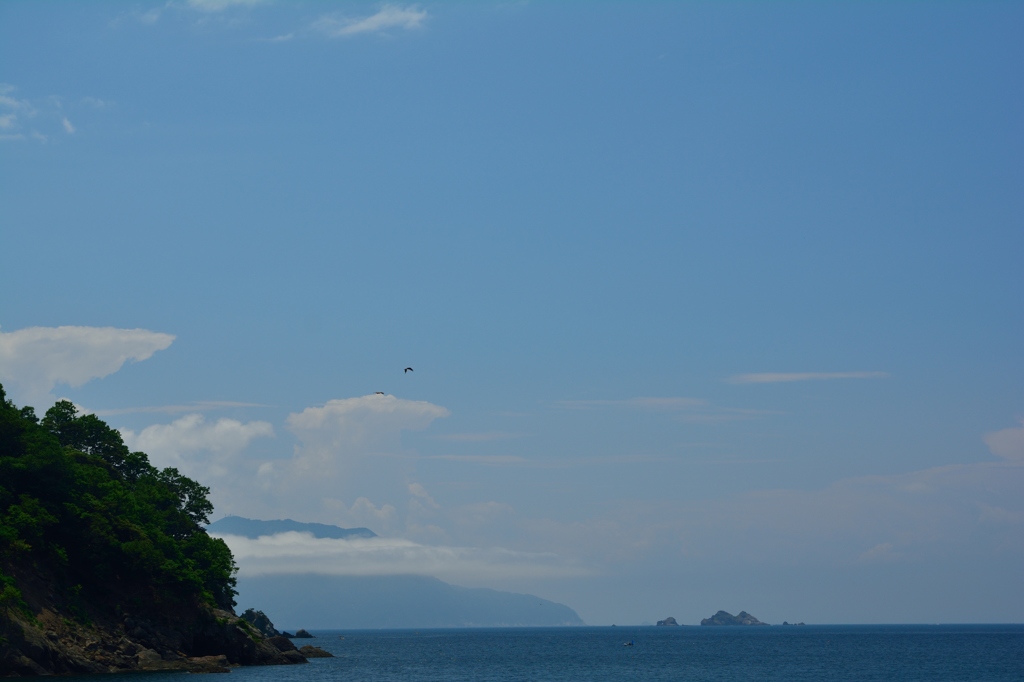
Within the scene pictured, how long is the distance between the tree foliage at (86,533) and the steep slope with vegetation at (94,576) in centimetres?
14

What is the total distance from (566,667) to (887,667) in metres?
50.2

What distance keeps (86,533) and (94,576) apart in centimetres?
503

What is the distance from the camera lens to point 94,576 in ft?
354

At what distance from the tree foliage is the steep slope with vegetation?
0.14 m

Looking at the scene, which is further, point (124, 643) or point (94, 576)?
point (94, 576)

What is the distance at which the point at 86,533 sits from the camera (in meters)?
108

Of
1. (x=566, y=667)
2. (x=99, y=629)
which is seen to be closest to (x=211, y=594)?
(x=99, y=629)

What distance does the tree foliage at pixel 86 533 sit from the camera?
102 metres

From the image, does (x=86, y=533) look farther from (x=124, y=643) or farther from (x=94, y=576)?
(x=124, y=643)

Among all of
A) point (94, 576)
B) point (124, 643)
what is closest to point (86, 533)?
point (94, 576)

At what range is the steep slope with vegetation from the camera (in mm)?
95562

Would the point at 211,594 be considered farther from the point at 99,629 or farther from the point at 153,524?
the point at 99,629

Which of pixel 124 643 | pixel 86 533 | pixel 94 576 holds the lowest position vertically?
pixel 124 643

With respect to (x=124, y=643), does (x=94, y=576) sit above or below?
above
